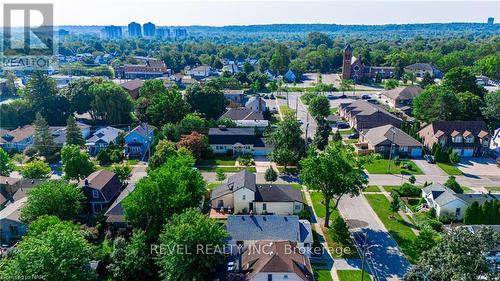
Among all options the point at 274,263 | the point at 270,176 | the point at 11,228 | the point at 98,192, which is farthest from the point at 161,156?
the point at 274,263

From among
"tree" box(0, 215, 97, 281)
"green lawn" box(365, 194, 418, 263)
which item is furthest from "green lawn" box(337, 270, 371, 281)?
"tree" box(0, 215, 97, 281)

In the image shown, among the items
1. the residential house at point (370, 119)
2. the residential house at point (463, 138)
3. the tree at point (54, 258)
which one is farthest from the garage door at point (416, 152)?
the tree at point (54, 258)

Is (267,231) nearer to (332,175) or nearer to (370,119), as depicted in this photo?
(332,175)

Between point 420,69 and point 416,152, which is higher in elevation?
point 420,69

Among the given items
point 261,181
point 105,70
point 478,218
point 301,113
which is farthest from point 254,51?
point 478,218

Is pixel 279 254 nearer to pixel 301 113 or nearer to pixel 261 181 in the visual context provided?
pixel 261 181

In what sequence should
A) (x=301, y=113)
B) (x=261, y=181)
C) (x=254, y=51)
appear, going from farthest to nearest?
1. (x=254, y=51)
2. (x=301, y=113)
3. (x=261, y=181)
